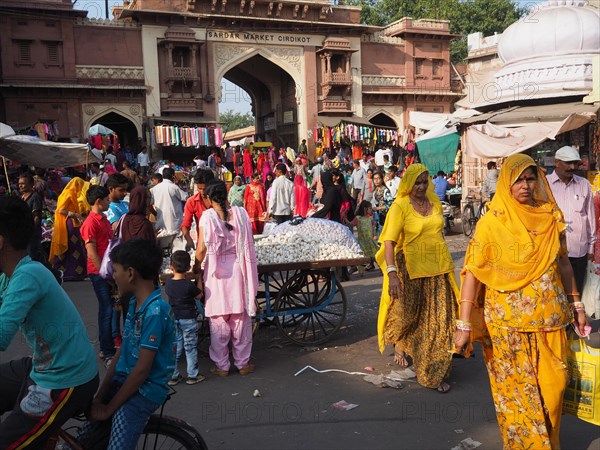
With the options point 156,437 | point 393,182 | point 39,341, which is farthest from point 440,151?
point 39,341

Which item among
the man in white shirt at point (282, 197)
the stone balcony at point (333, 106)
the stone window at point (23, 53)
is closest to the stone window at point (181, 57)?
the stone window at point (23, 53)

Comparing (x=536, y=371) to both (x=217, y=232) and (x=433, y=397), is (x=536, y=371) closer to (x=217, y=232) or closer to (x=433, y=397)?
(x=433, y=397)

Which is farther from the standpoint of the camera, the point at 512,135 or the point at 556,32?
the point at 556,32

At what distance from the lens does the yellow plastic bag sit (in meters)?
2.86

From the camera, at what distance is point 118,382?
8.21 ft

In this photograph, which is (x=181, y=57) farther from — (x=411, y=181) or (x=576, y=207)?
(x=576, y=207)

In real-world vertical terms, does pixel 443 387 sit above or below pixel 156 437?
below

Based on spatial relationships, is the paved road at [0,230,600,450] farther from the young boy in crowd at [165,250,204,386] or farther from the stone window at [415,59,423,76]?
the stone window at [415,59,423,76]

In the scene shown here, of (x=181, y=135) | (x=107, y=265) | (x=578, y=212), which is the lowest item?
(x=107, y=265)

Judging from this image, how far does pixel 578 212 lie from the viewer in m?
4.78

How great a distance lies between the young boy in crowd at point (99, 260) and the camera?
5055 millimetres

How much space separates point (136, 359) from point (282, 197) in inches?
331

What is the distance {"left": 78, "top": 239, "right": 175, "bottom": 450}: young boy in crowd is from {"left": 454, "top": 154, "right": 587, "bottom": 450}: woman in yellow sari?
5.05 ft

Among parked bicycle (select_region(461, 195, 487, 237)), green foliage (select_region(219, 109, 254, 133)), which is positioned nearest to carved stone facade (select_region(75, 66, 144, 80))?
parked bicycle (select_region(461, 195, 487, 237))
